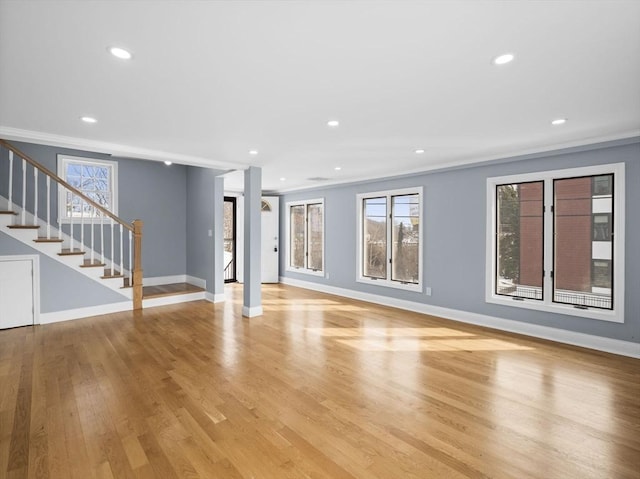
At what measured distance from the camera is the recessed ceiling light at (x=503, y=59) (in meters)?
2.04

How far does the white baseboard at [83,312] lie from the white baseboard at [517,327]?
14.0ft

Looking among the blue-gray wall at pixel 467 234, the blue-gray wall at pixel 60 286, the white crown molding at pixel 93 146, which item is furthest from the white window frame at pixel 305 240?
the blue-gray wall at pixel 60 286

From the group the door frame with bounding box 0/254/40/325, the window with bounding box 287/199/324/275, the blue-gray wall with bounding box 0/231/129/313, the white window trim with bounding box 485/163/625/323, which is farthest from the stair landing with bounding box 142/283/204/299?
the white window trim with bounding box 485/163/625/323

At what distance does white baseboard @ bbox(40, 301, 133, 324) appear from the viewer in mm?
4922

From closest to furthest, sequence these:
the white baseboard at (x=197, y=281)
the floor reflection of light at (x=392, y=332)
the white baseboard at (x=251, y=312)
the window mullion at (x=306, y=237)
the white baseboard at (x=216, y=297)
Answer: the floor reflection of light at (x=392, y=332) → the white baseboard at (x=251, y=312) → the white baseboard at (x=216, y=297) → the white baseboard at (x=197, y=281) → the window mullion at (x=306, y=237)

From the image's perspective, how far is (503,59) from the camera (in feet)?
6.84

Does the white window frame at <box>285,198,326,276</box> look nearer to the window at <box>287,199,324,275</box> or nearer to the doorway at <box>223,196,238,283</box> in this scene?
the window at <box>287,199,324,275</box>

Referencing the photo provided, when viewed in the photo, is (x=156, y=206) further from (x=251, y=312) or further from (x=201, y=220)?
(x=251, y=312)

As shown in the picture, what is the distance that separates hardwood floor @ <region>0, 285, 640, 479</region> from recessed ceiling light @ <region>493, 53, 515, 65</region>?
8.25ft

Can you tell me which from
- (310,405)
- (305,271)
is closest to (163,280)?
(305,271)

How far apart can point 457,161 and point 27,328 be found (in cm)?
679

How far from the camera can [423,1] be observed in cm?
157

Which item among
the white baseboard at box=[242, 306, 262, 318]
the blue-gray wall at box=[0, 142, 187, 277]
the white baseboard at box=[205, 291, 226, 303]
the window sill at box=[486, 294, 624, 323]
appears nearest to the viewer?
the window sill at box=[486, 294, 624, 323]

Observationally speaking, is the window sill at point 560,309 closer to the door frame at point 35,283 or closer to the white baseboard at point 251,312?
the white baseboard at point 251,312
